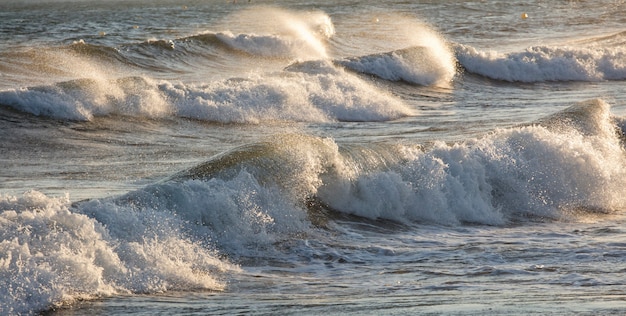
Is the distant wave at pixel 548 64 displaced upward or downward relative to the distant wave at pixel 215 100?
upward

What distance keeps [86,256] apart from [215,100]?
12.9m

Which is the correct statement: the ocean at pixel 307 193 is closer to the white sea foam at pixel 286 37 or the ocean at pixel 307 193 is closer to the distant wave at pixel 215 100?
the distant wave at pixel 215 100

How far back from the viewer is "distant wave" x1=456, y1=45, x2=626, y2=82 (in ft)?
95.9

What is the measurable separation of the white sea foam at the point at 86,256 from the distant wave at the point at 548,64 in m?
21.2

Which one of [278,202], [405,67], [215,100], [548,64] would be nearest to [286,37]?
[405,67]

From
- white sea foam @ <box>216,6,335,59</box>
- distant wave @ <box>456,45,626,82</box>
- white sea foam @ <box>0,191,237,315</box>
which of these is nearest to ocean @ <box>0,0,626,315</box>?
white sea foam @ <box>0,191,237,315</box>

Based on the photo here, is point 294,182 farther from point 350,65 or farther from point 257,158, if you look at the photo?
point 350,65

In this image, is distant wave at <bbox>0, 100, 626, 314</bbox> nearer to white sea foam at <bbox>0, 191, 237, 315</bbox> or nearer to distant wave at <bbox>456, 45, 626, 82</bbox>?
white sea foam at <bbox>0, 191, 237, 315</bbox>

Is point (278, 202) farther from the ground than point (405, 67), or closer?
closer

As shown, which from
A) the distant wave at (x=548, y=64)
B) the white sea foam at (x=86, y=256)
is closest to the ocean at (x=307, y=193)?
the white sea foam at (x=86, y=256)

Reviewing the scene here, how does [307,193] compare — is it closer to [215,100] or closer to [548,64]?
[215,100]

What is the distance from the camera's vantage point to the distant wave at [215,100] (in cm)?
1911

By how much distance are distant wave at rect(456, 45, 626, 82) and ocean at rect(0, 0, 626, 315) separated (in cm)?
166

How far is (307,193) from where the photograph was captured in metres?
11.6
